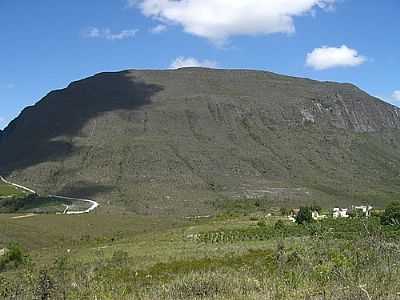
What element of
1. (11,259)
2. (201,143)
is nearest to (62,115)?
(201,143)

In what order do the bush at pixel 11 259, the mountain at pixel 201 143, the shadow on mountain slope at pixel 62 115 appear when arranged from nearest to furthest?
the bush at pixel 11 259, the mountain at pixel 201 143, the shadow on mountain slope at pixel 62 115

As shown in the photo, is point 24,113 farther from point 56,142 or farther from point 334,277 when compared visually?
point 334,277

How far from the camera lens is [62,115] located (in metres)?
176

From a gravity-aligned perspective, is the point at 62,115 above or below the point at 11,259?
above

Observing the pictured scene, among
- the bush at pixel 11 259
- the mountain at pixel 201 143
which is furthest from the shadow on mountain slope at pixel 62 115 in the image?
the bush at pixel 11 259

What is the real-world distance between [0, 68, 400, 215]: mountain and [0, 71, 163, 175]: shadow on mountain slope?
0.50 metres

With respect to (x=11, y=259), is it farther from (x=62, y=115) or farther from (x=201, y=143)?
(x=62, y=115)

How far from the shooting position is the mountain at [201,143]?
389ft

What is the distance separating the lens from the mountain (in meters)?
119

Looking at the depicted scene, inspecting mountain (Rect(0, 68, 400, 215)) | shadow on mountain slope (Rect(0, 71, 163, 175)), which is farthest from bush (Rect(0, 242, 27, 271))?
shadow on mountain slope (Rect(0, 71, 163, 175))

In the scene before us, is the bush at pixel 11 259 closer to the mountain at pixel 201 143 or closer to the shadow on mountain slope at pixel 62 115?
the mountain at pixel 201 143

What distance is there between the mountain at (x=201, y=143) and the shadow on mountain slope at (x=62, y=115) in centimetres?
50

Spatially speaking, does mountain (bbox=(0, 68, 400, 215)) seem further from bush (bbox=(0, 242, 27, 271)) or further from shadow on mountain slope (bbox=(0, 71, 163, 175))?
bush (bbox=(0, 242, 27, 271))

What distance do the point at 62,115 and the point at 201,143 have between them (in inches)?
2227
